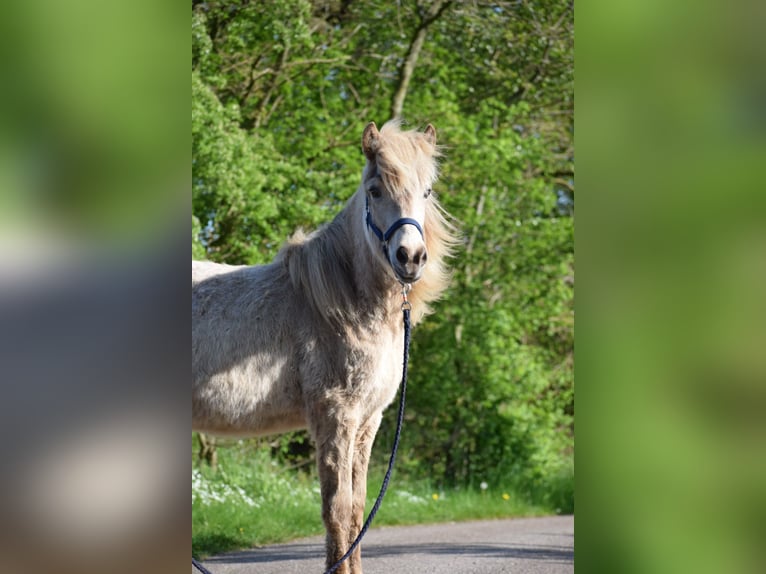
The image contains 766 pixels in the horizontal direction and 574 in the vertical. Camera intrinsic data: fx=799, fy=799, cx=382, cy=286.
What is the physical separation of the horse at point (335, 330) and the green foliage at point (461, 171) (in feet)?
Answer: 12.1

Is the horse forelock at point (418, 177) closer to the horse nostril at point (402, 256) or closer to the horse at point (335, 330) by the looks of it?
the horse at point (335, 330)

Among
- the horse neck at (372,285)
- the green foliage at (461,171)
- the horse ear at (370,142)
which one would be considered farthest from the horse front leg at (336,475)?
the green foliage at (461,171)

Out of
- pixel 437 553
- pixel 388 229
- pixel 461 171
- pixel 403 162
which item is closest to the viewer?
pixel 388 229

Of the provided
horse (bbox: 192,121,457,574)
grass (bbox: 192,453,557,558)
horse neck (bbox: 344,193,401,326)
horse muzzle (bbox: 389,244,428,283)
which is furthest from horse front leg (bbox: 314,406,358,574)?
grass (bbox: 192,453,557,558)

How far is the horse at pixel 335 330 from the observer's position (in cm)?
366

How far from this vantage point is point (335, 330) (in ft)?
12.5

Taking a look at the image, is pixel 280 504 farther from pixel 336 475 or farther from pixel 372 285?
pixel 372 285


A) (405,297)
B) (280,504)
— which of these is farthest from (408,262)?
(280,504)

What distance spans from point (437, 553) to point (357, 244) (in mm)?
2580
